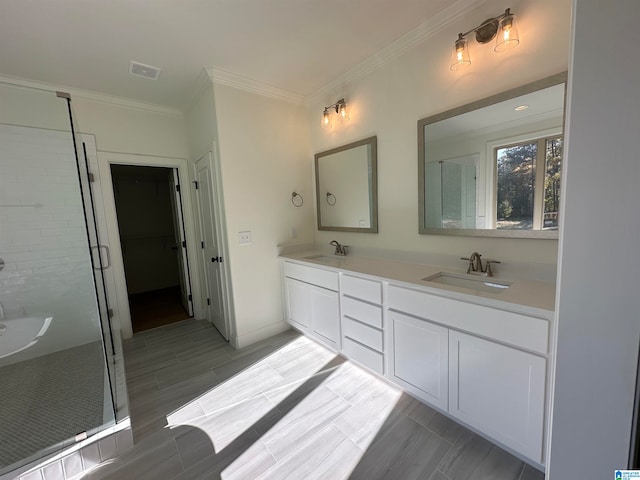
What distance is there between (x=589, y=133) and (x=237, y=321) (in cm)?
278

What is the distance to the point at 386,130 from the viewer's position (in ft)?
7.64

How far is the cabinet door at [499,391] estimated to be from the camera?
125cm

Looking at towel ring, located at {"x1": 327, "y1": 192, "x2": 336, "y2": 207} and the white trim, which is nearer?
the white trim

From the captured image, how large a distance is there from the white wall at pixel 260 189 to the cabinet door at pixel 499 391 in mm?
1943

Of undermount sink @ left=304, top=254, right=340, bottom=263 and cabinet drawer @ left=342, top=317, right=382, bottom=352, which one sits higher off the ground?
undermount sink @ left=304, top=254, right=340, bottom=263

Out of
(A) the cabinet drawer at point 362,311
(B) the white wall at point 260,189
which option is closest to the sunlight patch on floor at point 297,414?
(A) the cabinet drawer at point 362,311

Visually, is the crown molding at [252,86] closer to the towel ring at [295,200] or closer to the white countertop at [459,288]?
the towel ring at [295,200]

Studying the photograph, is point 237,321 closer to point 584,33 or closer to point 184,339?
point 184,339

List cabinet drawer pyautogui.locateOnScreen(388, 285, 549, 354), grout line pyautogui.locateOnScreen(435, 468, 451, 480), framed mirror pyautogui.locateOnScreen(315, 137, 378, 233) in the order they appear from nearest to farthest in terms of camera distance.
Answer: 1. cabinet drawer pyautogui.locateOnScreen(388, 285, 549, 354)
2. grout line pyautogui.locateOnScreen(435, 468, 451, 480)
3. framed mirror pyautogui.locateOnScreen(315, 137, 378, 233)

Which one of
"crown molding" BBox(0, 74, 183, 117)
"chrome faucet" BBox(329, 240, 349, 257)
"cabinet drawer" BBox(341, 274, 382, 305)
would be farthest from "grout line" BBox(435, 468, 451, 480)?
"crown molding" BBox(0, 74, 183, 117)

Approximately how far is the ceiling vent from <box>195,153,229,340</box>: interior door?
0.80 m

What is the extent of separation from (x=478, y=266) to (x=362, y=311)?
2.90ft

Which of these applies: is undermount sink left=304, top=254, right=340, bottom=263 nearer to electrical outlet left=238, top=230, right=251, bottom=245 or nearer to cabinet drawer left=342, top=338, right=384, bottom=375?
electrical outlet left=238, top=230, right=251, bottom=245

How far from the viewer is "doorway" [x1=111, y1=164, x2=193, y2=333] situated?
177 inches
